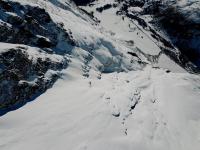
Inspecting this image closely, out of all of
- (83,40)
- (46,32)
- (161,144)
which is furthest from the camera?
(83,40)

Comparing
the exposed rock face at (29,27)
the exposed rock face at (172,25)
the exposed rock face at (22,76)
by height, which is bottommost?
the exposed rock face at (22,76)

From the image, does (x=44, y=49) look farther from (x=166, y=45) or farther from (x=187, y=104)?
(x=166, y=45)

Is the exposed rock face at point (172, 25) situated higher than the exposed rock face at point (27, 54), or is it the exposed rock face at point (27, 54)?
the exposed rock face at point (172, 25)

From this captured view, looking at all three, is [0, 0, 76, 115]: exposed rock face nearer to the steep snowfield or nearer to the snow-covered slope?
the snow-covered slope

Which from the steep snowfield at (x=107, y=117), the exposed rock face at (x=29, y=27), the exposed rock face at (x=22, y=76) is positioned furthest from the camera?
the exposed rock face at (x=29, y=27)

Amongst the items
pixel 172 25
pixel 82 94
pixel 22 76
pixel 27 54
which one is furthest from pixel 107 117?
pixel 172 25

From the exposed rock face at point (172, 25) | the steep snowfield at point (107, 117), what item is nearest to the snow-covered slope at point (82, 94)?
the steep snowfield at point (107, 117)

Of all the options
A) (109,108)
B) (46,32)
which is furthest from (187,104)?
(46,32)

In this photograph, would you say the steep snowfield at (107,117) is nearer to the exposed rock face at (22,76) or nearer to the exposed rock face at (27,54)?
the exposed rock face at (22,76)
